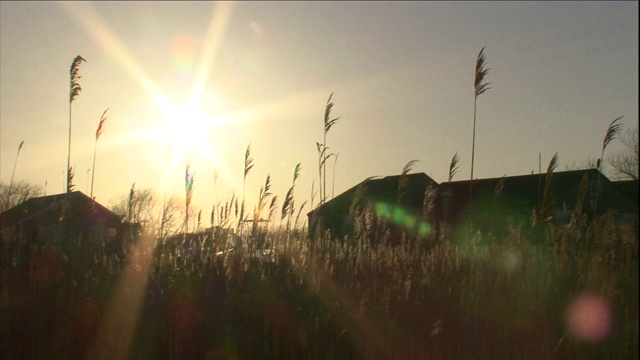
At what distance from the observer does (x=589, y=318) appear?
5.07 meters

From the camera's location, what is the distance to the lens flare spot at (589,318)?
16.1 feet

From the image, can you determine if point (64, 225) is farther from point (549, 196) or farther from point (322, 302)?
point (549, 196)

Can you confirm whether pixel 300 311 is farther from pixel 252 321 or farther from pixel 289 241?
pixel 289 241

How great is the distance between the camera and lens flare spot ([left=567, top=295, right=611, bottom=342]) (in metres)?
4.90

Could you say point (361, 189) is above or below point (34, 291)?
above

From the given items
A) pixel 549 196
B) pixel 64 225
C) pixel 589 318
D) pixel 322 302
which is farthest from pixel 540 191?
pixel 64 225

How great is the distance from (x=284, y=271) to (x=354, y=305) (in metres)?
0.55

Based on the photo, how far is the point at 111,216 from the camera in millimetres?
5227

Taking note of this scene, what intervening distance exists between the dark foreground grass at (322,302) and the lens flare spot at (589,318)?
0.01 meters

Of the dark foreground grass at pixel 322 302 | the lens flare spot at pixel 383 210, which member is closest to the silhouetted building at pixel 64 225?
the dark foreground grass at pixel 322 302

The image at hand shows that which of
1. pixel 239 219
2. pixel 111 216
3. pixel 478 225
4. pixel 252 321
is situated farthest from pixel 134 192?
pixel 478 225

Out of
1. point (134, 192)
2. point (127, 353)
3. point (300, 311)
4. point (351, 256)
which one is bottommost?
point (127, 353)

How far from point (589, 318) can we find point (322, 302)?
2.23 metres

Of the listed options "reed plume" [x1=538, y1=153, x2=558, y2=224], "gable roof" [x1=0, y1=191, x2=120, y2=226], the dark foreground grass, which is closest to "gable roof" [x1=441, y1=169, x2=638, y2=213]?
"reed plume" [x1=538, y1=153, x2=558, y2=224]
